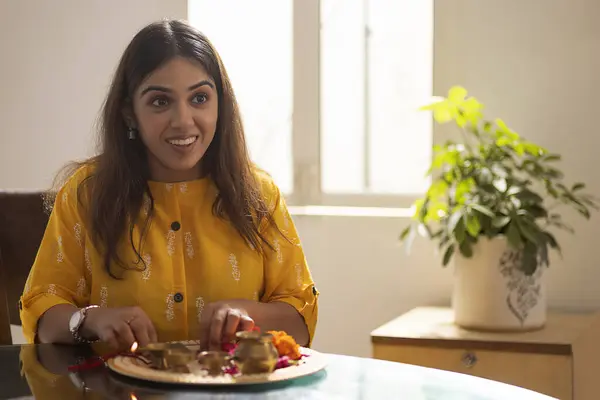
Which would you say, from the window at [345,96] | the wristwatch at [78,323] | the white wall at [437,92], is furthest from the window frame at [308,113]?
the wristwatch at [78,323]

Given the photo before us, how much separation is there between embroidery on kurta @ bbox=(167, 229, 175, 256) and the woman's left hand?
0.28 metres

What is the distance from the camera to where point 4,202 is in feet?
6.07

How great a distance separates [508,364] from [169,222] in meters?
1.15

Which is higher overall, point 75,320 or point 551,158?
point 551,158

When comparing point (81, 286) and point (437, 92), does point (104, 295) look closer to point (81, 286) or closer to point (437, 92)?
point (81, 286)

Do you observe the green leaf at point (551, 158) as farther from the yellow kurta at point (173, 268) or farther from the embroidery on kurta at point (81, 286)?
the embroidery on kurta at point (81, 286)

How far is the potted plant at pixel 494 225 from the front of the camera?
248cm

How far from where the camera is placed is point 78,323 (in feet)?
4.67

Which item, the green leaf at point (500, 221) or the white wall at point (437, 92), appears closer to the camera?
the green leaf at point (500, 221)

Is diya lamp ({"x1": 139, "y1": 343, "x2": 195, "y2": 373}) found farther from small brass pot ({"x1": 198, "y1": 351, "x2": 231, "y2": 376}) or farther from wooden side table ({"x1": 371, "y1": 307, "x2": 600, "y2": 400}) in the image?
wooden side table ({"x1": 371, "y1": 307, "x2": 600, "y2": 400})

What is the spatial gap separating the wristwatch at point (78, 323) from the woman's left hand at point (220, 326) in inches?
8.3

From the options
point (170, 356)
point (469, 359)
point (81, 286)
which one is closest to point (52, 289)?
point (81, 286)

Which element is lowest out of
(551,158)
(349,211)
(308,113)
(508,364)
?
(508,364)

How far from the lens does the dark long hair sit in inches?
62.5
